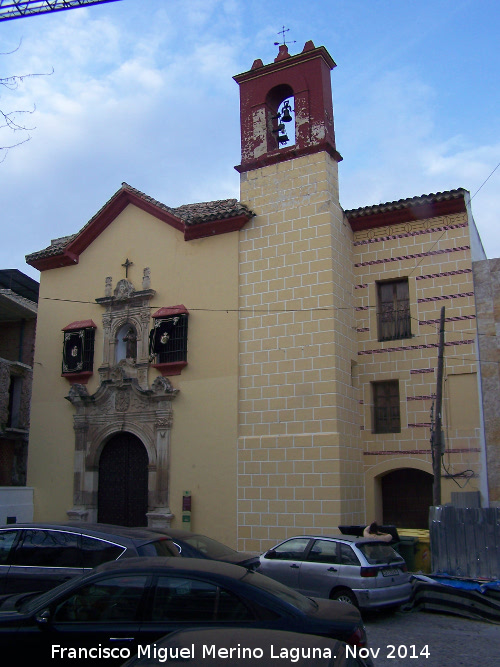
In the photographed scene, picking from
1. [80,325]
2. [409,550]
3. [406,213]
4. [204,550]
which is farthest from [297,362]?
[80,325]

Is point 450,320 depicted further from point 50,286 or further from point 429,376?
point 50,286

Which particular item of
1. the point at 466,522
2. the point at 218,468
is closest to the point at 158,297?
the point at 218,468

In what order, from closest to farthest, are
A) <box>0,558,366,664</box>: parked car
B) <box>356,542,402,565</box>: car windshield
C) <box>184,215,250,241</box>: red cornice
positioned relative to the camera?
1. <box>0,558,366,664</box>: parked car
2. <box>356,542,402,565</box>: car windshield
3. <box>184,215,250,241</box>: red cornice

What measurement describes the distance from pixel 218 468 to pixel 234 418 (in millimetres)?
1387

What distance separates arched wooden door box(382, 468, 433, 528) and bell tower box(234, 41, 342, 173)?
8910 millimetres

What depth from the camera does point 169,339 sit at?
1844 cm

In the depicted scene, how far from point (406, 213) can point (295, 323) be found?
4.27 metres

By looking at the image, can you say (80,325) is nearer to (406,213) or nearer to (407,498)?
(406,213)

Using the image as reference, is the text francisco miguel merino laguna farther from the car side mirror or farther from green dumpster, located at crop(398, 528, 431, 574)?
green dumpster, located at crop(398, 528, 431, 574)

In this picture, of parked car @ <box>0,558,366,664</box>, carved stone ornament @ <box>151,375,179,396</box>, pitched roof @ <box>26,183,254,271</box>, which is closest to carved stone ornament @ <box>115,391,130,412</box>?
carved stone ornament @ <box>151,375,179,396</box>

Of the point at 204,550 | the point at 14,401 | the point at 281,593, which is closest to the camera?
the point at 281,593

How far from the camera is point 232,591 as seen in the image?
17.9ft

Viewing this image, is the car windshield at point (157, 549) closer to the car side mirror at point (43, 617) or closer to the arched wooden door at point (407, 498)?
the car side mirror at point (43, 617)

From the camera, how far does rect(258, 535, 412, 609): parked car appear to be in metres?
10.1
